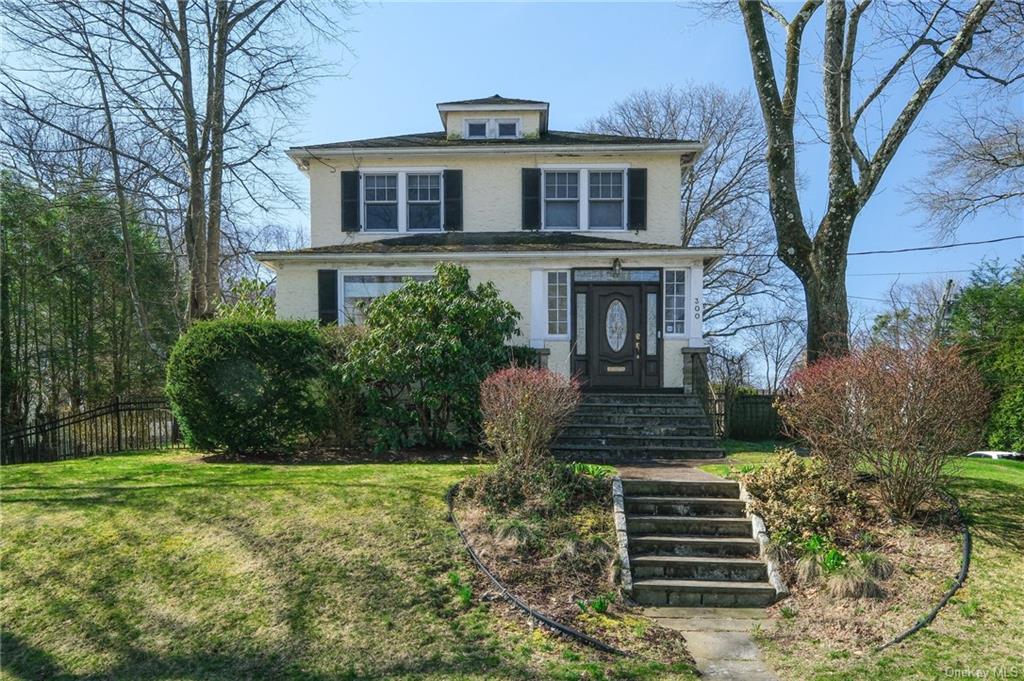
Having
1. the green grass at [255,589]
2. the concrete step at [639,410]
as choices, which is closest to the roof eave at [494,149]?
the concrete step at [639,410]

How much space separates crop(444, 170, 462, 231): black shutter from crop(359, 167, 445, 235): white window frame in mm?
113

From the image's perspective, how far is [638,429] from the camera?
1245 centimetres

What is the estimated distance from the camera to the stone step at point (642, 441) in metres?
11.9

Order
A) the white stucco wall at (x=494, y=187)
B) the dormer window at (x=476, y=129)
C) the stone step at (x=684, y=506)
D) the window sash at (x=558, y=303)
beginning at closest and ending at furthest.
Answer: the stone step at (x=684, y=506) → the window sash at (x=558, y=303) → the white stucco wall at (x=494, y=187) → the dormer window at (x=476, y=129)

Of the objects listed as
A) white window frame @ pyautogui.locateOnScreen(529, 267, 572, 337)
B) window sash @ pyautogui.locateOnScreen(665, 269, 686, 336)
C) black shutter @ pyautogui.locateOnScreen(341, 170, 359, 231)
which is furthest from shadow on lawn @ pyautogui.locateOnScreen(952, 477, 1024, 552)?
black shutter @ pyautogui.locateOnScreen(341, 170, 359, 231)

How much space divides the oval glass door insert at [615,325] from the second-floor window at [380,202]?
5.74 meters

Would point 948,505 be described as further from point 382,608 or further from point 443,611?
point 382,608

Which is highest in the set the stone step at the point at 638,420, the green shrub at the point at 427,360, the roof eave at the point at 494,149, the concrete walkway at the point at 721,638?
the roof eave at the point at 494,149

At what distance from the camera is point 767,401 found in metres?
15.4

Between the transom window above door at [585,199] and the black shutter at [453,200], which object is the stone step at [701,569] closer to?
the transom window above door at [585,199]

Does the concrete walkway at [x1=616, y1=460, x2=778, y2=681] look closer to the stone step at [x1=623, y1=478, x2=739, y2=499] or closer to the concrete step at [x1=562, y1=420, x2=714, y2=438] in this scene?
the stone step at [x1=623, y1=478, x2=739, y2=499]

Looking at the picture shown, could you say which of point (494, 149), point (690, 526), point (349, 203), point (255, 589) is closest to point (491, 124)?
point (494, 149)

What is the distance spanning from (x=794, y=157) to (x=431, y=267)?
854 centimetres

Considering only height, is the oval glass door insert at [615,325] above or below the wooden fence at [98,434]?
above
